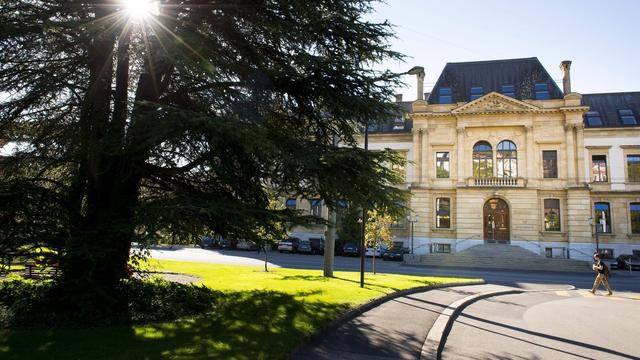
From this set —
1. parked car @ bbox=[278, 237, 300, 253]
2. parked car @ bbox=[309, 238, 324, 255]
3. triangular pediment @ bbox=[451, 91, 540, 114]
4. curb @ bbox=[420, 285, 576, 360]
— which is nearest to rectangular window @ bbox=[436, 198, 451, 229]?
triangular pediment @ bbox=[451, 91, 540, 114]

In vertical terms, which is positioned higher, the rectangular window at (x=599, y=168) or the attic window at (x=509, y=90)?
the attic window at (x=509, y=90)

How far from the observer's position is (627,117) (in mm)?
42125

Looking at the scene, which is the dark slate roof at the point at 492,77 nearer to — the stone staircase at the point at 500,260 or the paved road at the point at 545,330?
the stone staircase at the point at 500,260

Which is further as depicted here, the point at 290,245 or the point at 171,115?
the point at 290,245

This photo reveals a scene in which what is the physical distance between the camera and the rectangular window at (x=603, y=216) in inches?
1580

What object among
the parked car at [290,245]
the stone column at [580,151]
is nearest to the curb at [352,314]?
the parked car at [290,245]

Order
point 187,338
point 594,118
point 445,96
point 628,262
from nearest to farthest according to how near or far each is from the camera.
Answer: point 187,338, point 628,262, point 594,118, point 445,96

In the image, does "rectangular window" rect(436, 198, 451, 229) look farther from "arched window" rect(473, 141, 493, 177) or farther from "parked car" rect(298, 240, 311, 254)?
"parked car" rect(298, 240, 311, 254)

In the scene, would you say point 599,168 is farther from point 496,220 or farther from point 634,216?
point 496,220

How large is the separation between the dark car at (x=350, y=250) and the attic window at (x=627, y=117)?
27.2m

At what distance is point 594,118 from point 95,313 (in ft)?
154

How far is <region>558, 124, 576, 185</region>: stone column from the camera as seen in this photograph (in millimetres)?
39375

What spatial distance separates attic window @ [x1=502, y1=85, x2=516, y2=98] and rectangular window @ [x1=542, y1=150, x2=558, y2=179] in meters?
6.22

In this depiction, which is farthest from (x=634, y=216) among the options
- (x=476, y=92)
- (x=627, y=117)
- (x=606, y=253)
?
(x=476, y=92)
